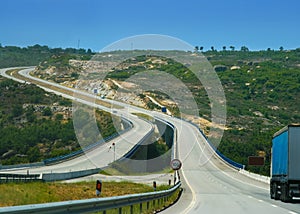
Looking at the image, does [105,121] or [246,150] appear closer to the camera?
[246,150]

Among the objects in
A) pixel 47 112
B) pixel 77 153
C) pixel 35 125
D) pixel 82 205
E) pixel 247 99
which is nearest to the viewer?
pixel 82 205

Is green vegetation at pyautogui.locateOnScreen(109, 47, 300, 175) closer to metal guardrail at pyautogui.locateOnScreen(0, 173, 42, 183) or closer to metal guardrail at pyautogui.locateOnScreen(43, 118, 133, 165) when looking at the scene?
metal guardrail at pyautogui.locateOnScreen(43, 118, 133, 165)

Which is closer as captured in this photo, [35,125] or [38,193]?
[38,193]

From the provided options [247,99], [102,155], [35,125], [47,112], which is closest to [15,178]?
[102,155]

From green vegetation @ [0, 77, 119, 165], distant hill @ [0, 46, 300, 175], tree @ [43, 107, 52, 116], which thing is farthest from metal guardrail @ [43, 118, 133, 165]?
distant hill @ [0, 46, 300, 175]

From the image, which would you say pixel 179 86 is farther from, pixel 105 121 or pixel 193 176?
pixel 193 176

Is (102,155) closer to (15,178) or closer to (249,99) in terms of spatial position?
(15,178)

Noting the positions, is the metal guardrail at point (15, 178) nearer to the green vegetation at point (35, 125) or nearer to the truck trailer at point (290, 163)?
the truck trailer at point (290, 163)

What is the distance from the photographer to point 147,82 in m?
121

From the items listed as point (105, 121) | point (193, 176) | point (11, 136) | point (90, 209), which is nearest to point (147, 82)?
point (105, 121)

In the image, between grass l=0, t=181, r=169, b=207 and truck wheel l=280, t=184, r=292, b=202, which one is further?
truck wheel l=280, t=184, r=292, b=202

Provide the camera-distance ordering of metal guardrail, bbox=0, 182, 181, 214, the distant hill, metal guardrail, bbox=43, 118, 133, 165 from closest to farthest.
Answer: metal guardrail, bbox=0, 182, 181, 214, metal guardrail, bbox=43, 118, 133, 165, the distant hill

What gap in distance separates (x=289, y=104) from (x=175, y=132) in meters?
56.2

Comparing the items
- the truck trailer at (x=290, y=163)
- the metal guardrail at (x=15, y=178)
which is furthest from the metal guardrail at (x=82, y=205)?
the metal guardrail at (x=15, y=178)
